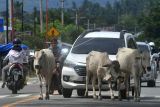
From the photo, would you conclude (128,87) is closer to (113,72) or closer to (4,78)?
(113,72)

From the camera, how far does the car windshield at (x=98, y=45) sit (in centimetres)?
2416

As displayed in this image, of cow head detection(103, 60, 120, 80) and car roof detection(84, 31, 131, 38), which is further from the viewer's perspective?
car roof detection(84, 31, 131, 38)

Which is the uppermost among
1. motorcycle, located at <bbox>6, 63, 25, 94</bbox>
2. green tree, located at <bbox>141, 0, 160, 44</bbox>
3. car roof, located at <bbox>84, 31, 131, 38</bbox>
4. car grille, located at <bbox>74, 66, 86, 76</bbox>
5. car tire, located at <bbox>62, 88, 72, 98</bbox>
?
green tree, located at <bbox>141, 0, 160, 44</bbox>

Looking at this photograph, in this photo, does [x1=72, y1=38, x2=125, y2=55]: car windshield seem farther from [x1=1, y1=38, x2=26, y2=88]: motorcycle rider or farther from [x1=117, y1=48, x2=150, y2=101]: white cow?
[x1=1, y1=38, x2=26, y2=88]: motorcycle rider

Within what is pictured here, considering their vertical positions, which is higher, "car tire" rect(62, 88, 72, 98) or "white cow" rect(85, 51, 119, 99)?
"white cow" rect(85, 51, 119, 99)

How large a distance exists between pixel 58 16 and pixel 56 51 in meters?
112

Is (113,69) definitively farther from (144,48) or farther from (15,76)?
(144,48)

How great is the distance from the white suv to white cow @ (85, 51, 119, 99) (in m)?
0.57

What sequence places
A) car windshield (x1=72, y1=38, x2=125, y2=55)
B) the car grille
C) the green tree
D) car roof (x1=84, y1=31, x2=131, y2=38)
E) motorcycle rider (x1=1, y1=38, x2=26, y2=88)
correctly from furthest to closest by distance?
1. the green tree
2. motorcycle rider (x1=1, y1=38, x2=26, y2=88)
3. car roof (x1=84, y1=31, x2=131, y2=38)
4. car windshield (x1=72, y1=38, x2=125, y2=55)
5. the car grille

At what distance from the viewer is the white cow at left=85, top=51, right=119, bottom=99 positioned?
72.5 feet

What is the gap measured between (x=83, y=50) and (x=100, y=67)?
7.00ft

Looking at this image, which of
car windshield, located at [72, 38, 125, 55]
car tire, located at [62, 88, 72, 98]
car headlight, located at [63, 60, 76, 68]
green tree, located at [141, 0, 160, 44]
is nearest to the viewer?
car headlight, located at [63, 60, 76, 68]

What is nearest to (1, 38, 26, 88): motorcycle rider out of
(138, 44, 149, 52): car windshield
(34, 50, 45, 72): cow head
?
(34, 50, 45, 72): cow head

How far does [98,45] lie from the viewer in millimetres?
24438
